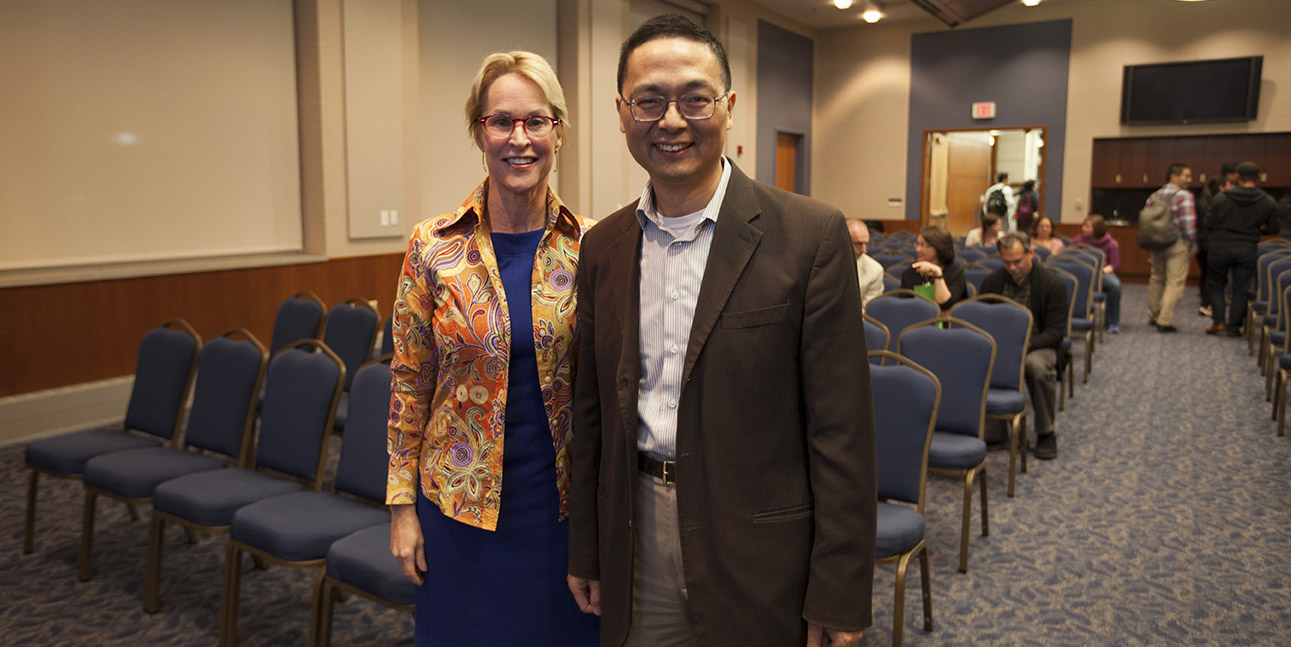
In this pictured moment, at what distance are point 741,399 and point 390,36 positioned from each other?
7.35 metres

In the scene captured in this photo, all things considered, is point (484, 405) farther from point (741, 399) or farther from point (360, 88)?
point (360, 88)

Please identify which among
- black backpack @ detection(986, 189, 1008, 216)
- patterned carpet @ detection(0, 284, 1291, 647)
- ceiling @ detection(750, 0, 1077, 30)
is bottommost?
patterned carpet @ detection(0, 284, 1291, 647)

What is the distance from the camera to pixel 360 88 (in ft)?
24.9

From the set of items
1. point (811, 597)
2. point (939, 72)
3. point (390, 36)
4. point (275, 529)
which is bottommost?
point (275, 529)

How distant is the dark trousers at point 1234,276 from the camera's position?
8.47 meters

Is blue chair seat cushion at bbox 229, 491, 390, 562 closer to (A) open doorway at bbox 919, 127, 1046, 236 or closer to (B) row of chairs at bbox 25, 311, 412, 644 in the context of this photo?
(B) row of chairs at bbox 25, 311, 412, 644

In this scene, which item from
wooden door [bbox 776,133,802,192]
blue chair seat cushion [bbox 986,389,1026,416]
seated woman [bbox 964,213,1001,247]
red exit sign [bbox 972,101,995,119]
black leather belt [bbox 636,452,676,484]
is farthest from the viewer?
wooden door [bbox 776,133,802,192]

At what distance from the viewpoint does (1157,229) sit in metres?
9.21

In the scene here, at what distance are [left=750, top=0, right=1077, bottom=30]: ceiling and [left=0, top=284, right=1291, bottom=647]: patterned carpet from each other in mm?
10785

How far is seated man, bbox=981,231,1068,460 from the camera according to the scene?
501 cm

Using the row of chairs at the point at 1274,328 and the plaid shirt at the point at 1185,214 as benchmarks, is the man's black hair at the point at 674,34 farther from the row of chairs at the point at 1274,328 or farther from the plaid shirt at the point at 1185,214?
the plaid shirt at the point at 1185,214

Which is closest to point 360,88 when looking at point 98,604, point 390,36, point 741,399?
point 390,36

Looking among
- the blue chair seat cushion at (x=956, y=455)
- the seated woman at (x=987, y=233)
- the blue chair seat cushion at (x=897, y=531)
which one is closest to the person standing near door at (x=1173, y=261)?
the seated woman at (x=987, y=233)

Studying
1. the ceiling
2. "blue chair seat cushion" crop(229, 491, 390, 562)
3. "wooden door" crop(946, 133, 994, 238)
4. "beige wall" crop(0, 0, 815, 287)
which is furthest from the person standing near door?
"blue chair seat cushion" crop(229, 491, 390, 562)
